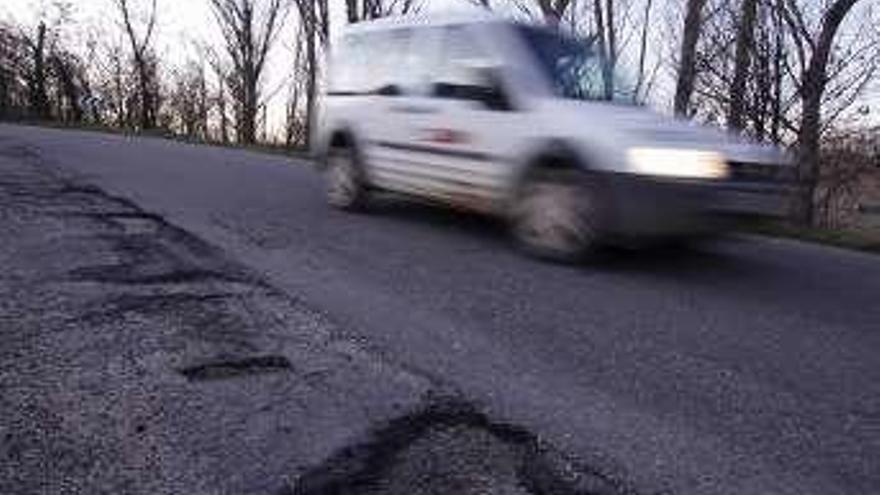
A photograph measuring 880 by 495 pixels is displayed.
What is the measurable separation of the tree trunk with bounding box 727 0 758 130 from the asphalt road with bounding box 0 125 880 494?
10.8 meters

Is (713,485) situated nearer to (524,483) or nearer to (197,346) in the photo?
→ (524,483)

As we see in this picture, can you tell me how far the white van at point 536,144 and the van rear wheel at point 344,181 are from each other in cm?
9

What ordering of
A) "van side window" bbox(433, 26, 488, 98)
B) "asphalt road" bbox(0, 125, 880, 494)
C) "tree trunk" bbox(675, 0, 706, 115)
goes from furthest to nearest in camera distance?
"tree trunk" bbox(675, 0, 706, 115), "van side window" bbox(433, 26, 488, 98), "asphalt road" bbox(0, 125, 880, 494)

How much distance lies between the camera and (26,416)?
4.48 meters

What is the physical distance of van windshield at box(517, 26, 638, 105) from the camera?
29.0 feet

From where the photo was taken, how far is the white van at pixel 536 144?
25.7ft

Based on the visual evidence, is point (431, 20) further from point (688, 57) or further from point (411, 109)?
point (688, 57)

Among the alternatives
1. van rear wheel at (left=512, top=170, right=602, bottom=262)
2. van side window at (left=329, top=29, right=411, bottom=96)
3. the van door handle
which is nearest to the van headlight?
van rear wheel at (left=512, top=170, right=602, bottom=262)

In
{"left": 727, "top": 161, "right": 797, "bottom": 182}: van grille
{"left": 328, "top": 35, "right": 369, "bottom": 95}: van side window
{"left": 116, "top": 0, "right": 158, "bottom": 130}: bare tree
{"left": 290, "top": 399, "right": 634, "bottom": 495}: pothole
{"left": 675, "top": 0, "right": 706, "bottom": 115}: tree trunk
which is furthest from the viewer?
{"left": 116, "top": 0, "right": 158, "bottom": 130}: bare tree

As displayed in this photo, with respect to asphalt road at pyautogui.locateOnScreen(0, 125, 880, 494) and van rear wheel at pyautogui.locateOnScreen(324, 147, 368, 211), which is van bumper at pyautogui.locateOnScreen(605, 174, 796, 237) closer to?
asphalt road at pyautogui.locateOnScreen(0, 125, 880, 494)

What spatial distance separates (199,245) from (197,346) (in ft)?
9.93

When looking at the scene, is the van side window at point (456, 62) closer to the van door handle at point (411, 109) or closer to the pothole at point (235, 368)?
the van door handle at point (411, 109)

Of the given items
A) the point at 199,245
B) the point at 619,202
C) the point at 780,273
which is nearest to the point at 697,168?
the point at 619,202

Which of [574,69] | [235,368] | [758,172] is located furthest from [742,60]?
[235,368]
